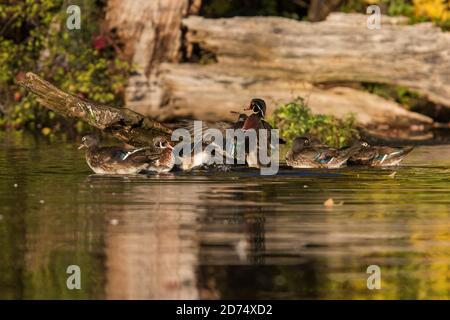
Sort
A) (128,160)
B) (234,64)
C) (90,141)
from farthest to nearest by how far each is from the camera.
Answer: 1. (234,64)
2. (90,141)
3. (128,160)

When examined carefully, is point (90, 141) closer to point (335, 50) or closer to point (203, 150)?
point (203, 150)

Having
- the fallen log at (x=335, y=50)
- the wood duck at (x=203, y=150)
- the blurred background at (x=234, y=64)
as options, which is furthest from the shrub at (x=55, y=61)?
the wood duck at (x=203, y=150)

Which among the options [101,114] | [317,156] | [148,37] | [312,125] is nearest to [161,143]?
[101,114]

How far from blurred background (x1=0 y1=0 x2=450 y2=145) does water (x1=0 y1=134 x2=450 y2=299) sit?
7925 millimetres

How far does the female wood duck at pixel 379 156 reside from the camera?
62.7 ft

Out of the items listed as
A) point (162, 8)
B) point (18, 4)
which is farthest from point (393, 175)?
point (18, 4)

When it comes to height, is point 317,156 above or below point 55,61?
below

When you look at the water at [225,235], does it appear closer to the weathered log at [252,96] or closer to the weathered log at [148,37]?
the weathered log at [252,96]

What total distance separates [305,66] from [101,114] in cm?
782

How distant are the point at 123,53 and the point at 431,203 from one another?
14.9 meters

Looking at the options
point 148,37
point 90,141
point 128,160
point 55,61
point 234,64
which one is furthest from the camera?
point 55,61

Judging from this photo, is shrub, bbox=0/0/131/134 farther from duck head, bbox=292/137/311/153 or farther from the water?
the water

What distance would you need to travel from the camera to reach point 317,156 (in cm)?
1891

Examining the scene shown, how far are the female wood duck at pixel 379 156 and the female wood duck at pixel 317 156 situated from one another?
0.52ft
